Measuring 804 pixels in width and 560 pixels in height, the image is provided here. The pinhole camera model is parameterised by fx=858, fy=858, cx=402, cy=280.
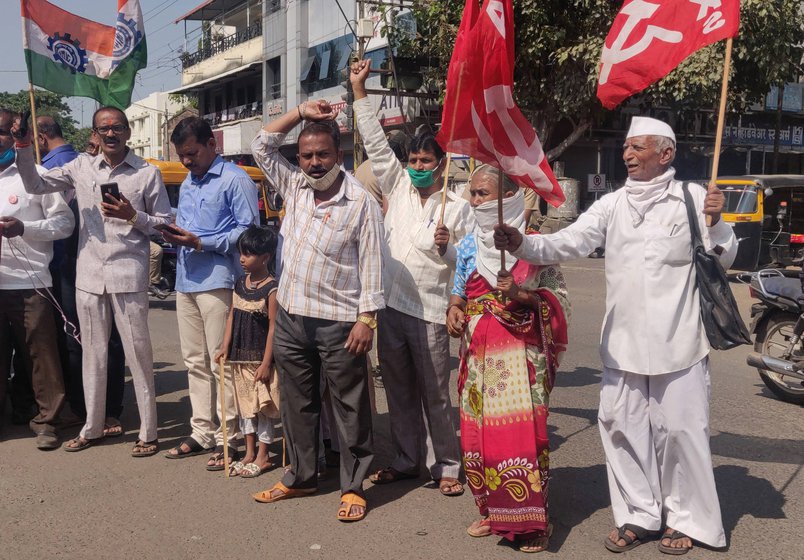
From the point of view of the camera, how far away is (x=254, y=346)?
4.91 metres

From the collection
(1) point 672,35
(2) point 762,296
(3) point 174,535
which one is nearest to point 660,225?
(1) point 672,35

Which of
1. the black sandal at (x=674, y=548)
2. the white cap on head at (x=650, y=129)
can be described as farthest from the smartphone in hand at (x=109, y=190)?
the black sandal at (x=674, y=548)

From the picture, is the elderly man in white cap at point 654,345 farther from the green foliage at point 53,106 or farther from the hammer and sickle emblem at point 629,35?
the green foliage at point 53,106

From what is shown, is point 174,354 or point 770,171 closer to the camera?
point 174,354

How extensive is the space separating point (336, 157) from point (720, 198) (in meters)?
1.83

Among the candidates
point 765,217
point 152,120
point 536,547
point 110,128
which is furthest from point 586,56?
point 152,120

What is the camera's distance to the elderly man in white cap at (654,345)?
376 centimetres

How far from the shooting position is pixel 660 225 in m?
3.79

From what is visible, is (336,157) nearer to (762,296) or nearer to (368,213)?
(368,213)

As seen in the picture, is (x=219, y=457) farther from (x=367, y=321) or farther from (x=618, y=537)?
(x=618, y=537)

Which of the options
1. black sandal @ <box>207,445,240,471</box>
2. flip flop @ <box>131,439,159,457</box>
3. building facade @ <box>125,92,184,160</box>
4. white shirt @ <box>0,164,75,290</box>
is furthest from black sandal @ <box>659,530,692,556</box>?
building facade @ <box>125,92,184,160</box>

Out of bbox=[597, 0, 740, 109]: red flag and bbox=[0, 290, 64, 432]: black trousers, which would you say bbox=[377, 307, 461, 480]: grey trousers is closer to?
bbox=[597, 0, 740, 109]: red flag

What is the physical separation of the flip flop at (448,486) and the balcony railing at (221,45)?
32182 millimetres

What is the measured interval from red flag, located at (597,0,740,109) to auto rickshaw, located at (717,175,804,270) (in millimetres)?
12933
